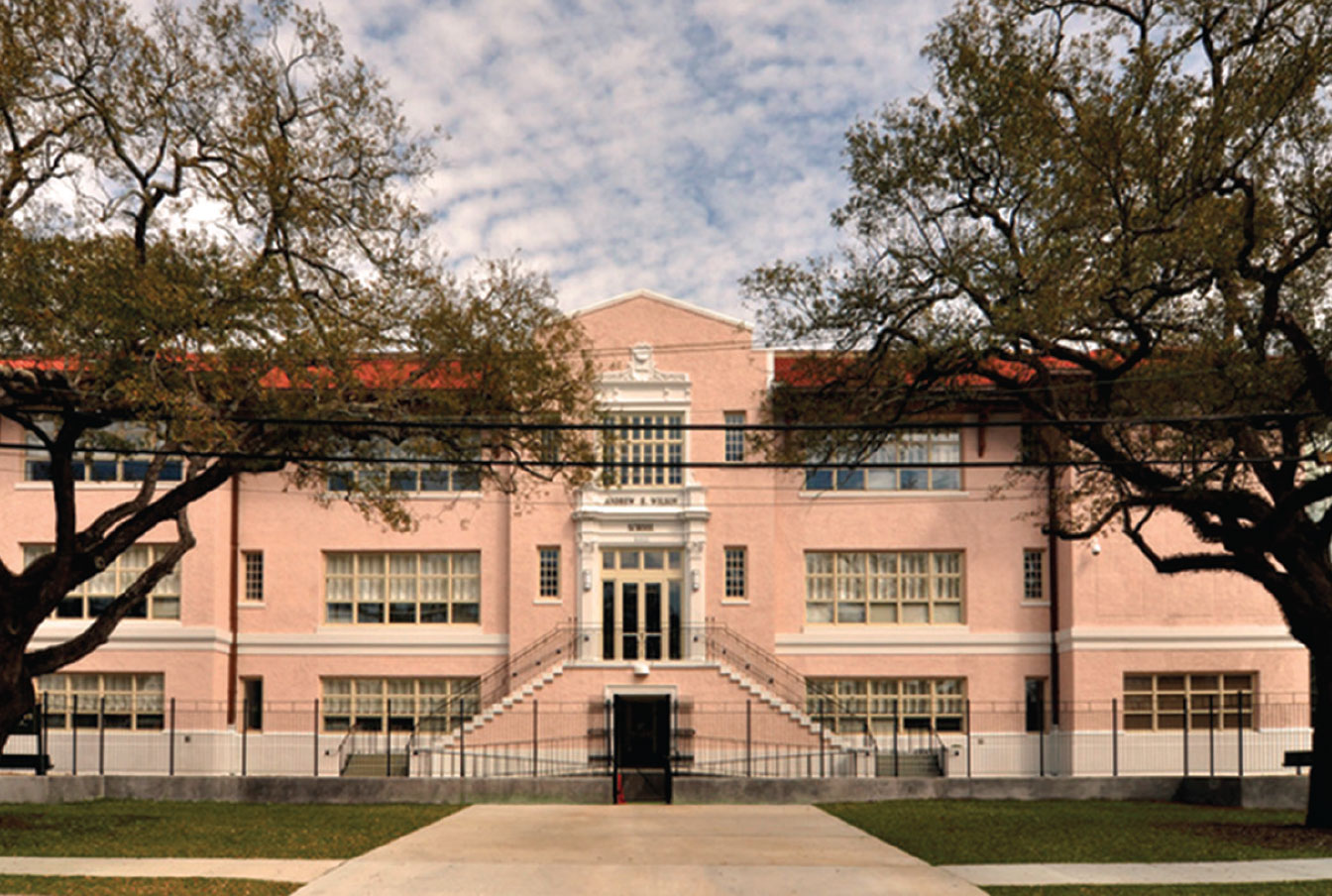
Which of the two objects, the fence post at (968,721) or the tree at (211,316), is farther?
the fence post at (968,721)

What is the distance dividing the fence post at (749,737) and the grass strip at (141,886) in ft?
65.0

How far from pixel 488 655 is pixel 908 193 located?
68.5 ft

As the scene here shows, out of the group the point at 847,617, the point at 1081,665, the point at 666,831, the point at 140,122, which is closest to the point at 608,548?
the point at 847,617

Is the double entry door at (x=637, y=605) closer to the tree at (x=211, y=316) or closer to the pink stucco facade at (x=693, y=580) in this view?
the pink stucco facade at (x=693, y=580)

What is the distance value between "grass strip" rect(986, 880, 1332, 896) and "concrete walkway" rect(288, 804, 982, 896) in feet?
2.00

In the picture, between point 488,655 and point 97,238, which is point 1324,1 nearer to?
point 97,238

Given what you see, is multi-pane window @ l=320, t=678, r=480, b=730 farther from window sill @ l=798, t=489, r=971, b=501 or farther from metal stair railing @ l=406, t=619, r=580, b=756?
window sill @ l=798, t=489, r=971, b=501

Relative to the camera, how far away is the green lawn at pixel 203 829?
1900 centimetres

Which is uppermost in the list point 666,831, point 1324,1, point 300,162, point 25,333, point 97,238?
point 1324,1

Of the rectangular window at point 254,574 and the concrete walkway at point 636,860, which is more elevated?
the rectangular window at point 254,574

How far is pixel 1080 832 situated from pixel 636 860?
27.2ft

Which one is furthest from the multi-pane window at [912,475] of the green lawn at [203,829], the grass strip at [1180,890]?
the grass strip at [1180,890]

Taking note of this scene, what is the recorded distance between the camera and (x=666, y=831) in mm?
22297

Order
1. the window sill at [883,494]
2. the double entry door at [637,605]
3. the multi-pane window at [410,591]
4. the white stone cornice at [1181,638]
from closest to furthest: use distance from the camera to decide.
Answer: the white stone cornice at [1181,638] → the double entry door at [637,605] → the window sill at [883,494] → the multi-pane window at [410,591]
